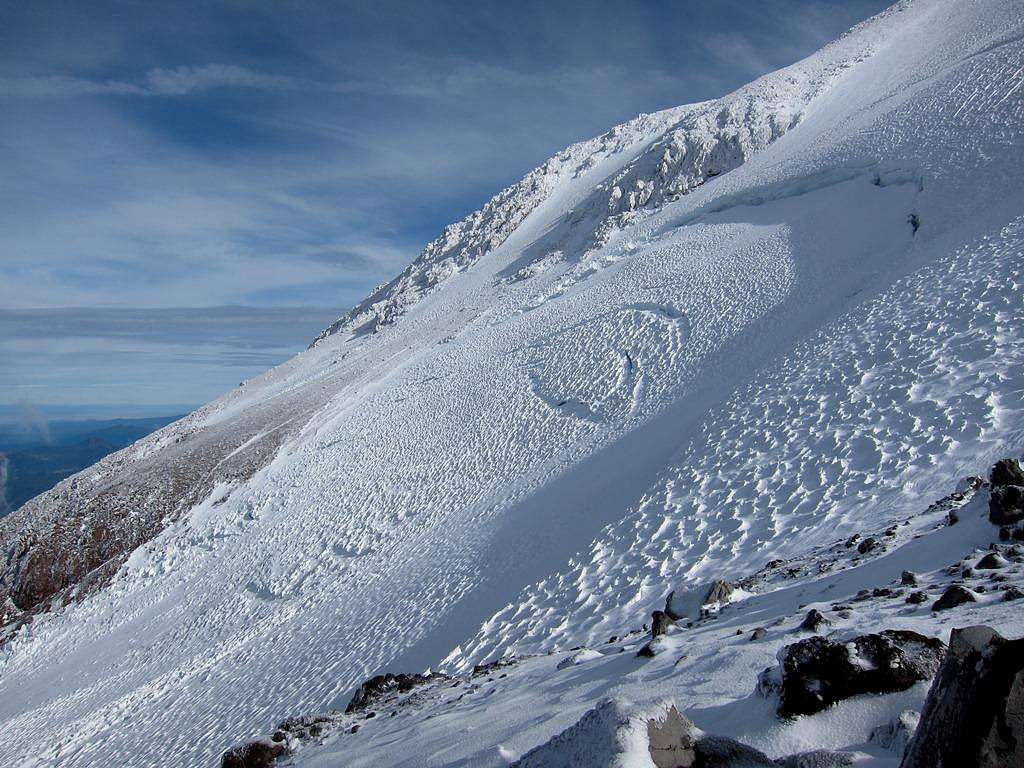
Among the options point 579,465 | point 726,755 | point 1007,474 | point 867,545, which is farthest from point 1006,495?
point 579,465

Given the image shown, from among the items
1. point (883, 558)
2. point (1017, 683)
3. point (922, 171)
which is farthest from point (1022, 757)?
point (922, 171)

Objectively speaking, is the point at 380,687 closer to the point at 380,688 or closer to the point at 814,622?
the point at 380,688

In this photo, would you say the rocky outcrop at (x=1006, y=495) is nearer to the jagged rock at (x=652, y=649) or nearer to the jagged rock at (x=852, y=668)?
the jagged rock at (x=852, y=668)

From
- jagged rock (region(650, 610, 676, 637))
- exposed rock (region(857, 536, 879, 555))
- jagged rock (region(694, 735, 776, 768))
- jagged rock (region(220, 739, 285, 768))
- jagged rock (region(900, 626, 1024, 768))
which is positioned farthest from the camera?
jagged rock (region(220, 739, 285, 768))

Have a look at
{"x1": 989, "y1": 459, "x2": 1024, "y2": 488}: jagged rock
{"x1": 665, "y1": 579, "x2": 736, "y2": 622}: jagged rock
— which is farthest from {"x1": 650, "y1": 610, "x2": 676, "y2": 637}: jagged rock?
{"x1": 989, "y1": 459, "x2": 1024, "y2": 488}: jagged rock

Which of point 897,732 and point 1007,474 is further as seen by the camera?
point 1007,474

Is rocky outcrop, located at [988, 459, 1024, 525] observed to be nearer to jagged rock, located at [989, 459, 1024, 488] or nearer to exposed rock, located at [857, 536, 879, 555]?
jagged rock, located at [989, 459, 1024, 488]
